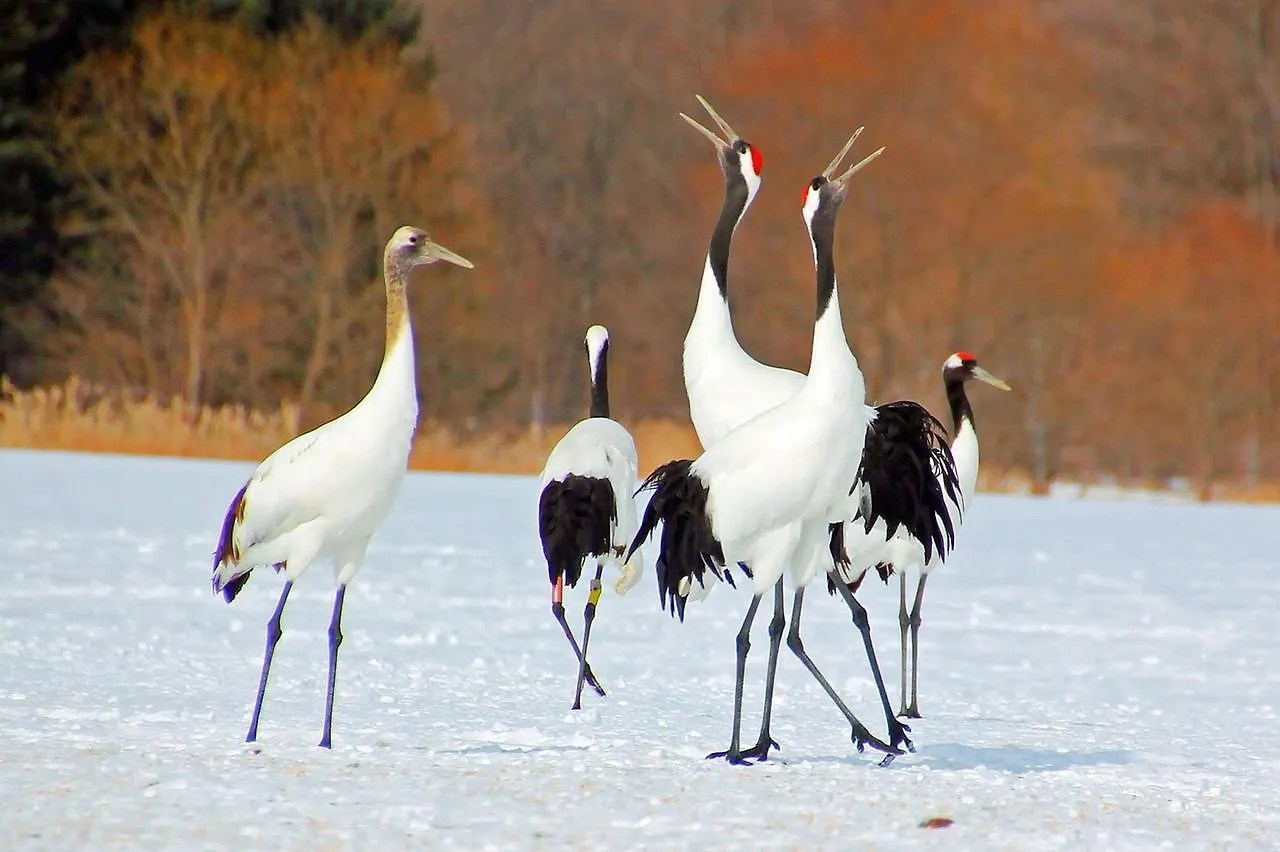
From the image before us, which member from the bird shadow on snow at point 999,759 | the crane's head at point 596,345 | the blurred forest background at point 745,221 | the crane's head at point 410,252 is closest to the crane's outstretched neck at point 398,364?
the crane's head at point 410,252

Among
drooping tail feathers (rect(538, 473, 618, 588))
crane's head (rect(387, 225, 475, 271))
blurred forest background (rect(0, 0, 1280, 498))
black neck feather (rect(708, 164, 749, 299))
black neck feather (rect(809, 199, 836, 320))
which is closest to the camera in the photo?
black neck feather (rect(809, 199, 836, 320))

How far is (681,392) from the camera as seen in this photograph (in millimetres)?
39125

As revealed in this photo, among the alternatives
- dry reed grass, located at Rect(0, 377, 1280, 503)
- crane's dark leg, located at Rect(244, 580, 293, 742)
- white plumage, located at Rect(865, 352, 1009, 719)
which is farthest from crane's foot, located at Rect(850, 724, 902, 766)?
dry reed grass, located at Rect(0, 377, 1280, 503)

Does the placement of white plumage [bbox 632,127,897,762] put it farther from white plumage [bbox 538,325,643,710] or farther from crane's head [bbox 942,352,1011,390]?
crane's head [bbox 942,352,1011,390]

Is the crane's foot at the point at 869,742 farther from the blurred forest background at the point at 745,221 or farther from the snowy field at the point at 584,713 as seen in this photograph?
the blurred forest background at the point at 745,221

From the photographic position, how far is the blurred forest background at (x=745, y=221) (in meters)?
29.7

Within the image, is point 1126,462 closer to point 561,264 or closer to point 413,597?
point 561,264

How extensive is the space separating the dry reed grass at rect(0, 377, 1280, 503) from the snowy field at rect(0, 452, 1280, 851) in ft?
29.1

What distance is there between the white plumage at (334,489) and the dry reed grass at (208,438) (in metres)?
17.1

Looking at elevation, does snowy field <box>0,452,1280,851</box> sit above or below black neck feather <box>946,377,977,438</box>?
below

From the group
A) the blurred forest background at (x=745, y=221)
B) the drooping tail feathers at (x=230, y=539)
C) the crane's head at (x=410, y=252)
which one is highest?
the blurred forest background at (x=745, y=221)

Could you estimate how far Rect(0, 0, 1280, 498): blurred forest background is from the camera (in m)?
29.7

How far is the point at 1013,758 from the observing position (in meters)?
6.41

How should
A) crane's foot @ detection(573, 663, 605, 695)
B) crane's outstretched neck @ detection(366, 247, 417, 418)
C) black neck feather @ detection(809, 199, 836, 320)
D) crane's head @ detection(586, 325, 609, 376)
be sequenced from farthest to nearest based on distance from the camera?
crane's head @ detection(586, 325, 609, 376) → crane's foot @ detection(573, 663, 605, 695) → crane's outstretched neck @ detection(366, 247, 417, 418) → black neck feather @ detection(809, 199, 836, 320)
